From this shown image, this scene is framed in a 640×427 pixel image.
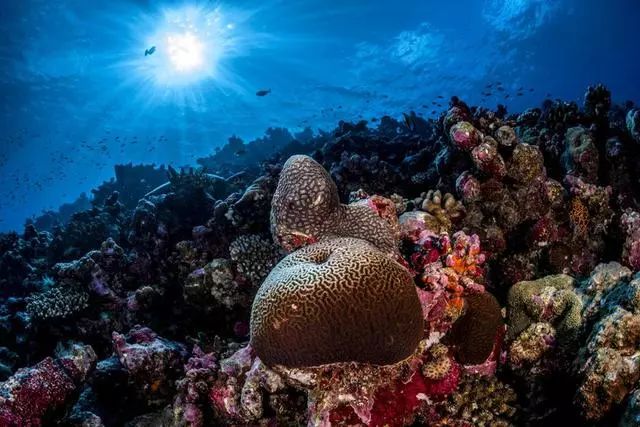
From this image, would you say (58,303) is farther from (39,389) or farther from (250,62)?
(250,62)

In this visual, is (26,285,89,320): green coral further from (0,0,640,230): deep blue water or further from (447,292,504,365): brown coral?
(0,0,640,230): deep blue water

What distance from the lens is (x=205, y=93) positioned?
40594 millimetres

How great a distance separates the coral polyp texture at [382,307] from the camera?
2.96 metres

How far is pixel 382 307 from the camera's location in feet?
9.46

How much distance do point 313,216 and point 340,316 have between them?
1.71 meters

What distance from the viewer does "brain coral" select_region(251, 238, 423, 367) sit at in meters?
2.85

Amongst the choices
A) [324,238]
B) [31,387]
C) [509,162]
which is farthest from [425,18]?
[31,387]

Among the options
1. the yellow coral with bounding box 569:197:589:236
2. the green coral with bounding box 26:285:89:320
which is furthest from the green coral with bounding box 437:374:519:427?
the green coral with bounding box 26:285:89:320

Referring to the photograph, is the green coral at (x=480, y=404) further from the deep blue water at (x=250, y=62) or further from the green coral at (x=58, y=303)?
the deep blue water at (x=250, y=62)

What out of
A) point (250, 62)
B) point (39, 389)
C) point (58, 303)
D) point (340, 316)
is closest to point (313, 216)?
point (340, 316)

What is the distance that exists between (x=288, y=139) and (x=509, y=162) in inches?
1049

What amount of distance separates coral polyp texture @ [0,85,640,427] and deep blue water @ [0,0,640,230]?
23937 millimetres

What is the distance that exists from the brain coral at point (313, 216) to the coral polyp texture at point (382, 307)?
24 millimetres

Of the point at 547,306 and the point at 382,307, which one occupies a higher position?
the point at 382,307
